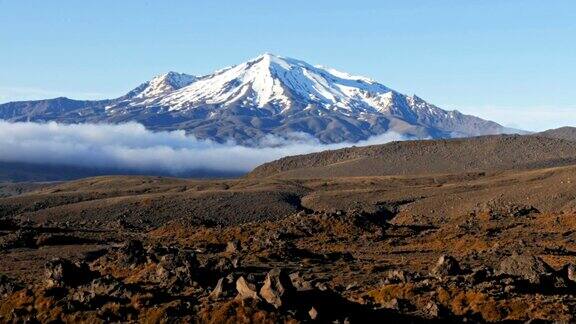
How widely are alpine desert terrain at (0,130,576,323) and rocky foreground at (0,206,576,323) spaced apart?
0.07 metres

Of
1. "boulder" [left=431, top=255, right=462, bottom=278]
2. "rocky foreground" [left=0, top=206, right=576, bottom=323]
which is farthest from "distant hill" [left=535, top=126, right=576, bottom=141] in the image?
"boulder" [left=431, top=255, right=462, bottom=278]

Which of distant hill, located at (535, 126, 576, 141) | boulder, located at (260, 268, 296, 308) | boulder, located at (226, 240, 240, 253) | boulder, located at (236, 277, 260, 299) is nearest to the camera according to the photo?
boulder, located at (260, 268, 296, 308)

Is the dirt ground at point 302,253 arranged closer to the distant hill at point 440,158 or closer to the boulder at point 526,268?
the boulder at point 526,268

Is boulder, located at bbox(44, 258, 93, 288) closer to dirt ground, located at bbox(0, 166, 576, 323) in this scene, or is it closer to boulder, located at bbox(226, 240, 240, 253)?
dirt ground, located at bbox(0, 166, 576, 323)

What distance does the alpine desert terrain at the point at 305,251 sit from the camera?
2042cm

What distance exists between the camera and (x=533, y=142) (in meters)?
132

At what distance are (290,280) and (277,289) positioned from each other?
0.83 metres

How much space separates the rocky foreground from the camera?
19781 millimetres

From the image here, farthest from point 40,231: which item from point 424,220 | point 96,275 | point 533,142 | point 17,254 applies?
point 533,142

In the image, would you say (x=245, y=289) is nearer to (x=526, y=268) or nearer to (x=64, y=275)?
(x=64, y=275)

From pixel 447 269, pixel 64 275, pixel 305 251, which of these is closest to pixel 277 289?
pixel 64 275

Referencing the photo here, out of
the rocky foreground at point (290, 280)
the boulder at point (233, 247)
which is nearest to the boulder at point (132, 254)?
the rocky foreground at point (290, 280)

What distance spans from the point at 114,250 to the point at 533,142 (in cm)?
10492

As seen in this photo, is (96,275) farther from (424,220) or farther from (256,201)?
(256,201)
